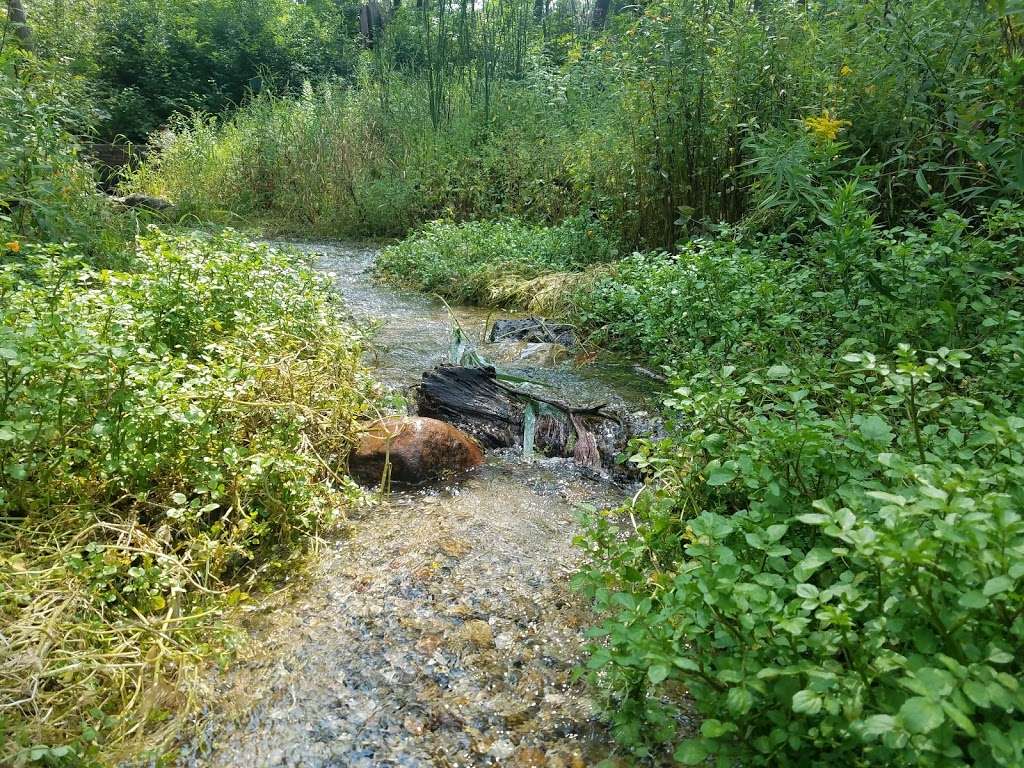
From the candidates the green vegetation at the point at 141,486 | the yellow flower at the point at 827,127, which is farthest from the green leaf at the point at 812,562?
the yellow flower at the point at 827,127

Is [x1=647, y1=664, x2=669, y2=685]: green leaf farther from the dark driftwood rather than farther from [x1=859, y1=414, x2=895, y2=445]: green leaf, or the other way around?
the dark driftwood

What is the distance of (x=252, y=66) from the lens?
19969 millimetres

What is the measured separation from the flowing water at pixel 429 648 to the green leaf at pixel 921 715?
0.95 m

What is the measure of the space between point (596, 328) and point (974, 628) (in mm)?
4476

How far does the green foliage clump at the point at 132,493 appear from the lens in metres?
1.90

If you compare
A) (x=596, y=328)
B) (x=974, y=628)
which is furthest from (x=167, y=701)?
(x=596, y=328)

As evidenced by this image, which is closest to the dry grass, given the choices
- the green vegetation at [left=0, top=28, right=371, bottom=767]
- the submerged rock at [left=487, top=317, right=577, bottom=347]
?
the submerged rock at [left=487, top=317, right=577, bottom=347]

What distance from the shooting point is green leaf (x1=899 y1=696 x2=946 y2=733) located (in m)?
1.11

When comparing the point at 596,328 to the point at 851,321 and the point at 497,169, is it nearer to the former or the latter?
the point at 851,321

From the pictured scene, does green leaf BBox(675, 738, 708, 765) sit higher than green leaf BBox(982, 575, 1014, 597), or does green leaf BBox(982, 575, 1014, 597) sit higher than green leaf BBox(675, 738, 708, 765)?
green leaf BBox(982, 575, 1014, 597)

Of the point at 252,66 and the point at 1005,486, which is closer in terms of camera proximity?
the point at 1005,486

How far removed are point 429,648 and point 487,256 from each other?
592cm

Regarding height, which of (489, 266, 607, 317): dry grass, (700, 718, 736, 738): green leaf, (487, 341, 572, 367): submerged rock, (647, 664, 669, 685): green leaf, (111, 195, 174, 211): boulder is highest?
(647, 664, 669, 685): green leaf

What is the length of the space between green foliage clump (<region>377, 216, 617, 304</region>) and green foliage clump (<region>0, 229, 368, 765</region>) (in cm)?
400
